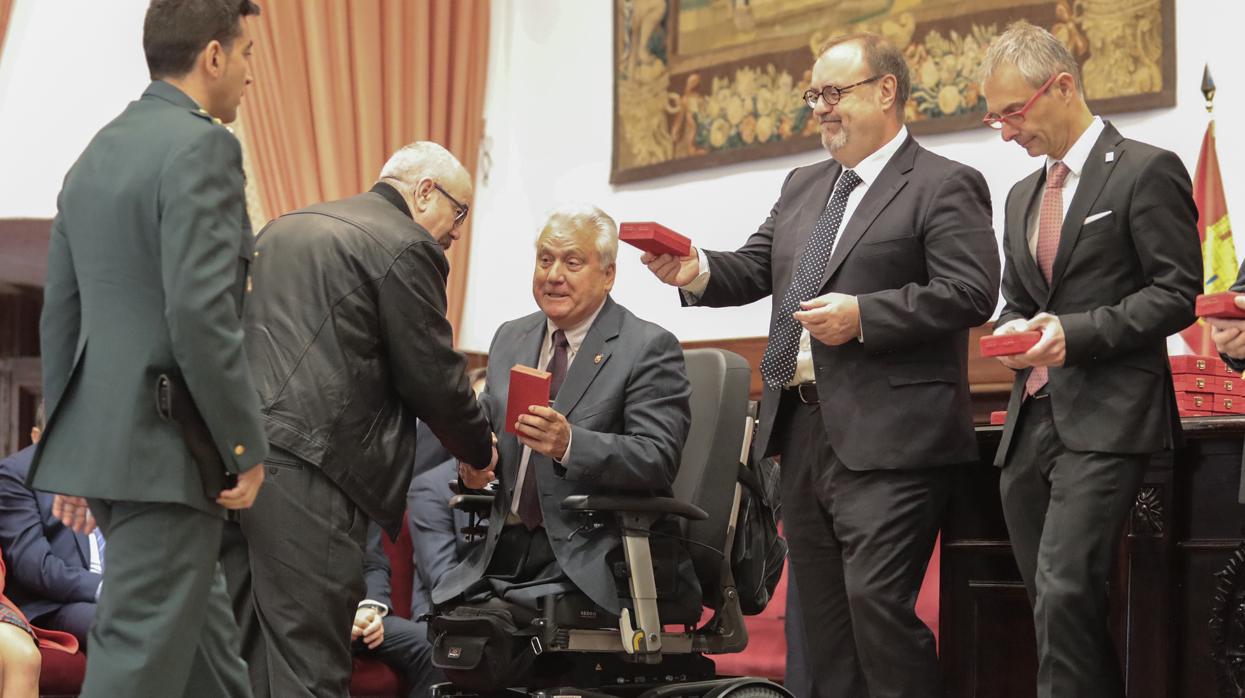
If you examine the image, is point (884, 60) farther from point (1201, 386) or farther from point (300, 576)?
point (300, 576)

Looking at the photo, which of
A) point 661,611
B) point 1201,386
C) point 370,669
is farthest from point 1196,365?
point 370,669

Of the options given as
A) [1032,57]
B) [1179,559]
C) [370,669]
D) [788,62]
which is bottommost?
[370,669]

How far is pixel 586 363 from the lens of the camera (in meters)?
3.97

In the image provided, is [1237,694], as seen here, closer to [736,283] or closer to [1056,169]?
[1056,169]

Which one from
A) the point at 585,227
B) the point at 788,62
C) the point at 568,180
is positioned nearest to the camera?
the point at 585,227

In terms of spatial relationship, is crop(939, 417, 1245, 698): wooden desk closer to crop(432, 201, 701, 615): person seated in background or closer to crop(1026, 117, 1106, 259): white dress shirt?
crop(1026, 117, 1106, 259): white dress shirt

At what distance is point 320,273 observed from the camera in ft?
11.9

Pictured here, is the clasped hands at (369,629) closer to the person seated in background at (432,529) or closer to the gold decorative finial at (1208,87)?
the person seated in background at (432,529)

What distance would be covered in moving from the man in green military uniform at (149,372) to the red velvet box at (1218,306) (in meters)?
1.93

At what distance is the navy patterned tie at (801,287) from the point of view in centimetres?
365

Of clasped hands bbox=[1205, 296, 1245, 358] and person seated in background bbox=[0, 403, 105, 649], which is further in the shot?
person seated in background bbox=[0, 403, 105, 649]

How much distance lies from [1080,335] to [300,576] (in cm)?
182

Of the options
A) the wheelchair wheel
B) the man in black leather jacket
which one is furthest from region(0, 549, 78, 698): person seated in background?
the wheelchair wheel

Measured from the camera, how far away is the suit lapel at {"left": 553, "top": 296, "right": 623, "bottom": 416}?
12.9 feet
